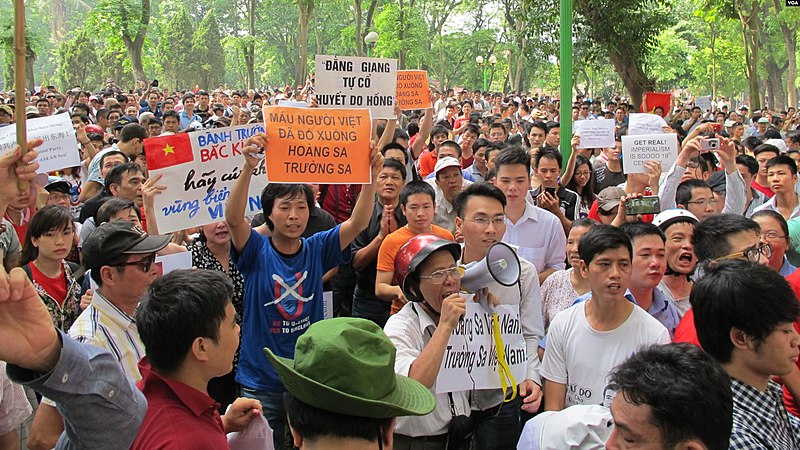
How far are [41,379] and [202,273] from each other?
900mm

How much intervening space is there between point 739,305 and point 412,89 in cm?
712

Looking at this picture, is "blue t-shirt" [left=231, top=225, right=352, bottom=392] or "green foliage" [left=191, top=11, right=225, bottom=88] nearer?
"blue t-shirt" [left=231, top=225, right=352, bottom=392]

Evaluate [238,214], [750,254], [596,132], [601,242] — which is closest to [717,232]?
[750,254]

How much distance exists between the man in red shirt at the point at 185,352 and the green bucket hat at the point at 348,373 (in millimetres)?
382

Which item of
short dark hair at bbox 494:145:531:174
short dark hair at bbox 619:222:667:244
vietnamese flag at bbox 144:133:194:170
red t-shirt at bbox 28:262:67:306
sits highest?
vietnamese flag at bbox 144:133:194:170

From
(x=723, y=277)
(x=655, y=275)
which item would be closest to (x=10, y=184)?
(x=723, y=277)

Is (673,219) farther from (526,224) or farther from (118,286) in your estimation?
(118,286)

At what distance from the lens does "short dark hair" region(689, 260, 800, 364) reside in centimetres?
289

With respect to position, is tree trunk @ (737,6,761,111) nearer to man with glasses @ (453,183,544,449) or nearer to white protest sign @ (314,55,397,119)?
white protest sign @ (314,55,397,119)

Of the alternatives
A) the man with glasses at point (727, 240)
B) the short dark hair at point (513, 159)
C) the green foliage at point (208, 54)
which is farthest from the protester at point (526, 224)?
the green foliage at point (208, 54)

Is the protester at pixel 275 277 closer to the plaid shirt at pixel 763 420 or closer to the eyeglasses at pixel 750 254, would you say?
the eyeglasses at pixel 750 254

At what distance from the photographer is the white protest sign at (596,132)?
9.41 m

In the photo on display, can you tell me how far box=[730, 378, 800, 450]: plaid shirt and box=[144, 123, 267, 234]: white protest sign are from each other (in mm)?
3283

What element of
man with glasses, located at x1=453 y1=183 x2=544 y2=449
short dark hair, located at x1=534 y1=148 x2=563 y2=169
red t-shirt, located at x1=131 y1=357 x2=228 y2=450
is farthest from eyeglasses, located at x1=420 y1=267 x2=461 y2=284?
short dark hair, located at x1=534 y1=148 x2=563 y2=169
